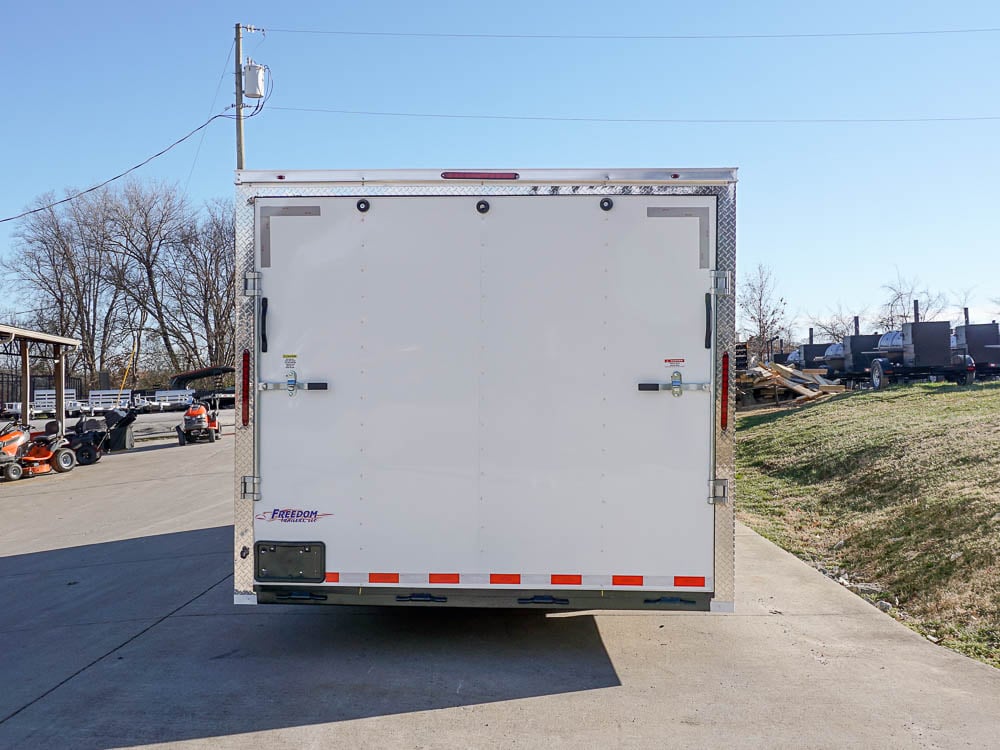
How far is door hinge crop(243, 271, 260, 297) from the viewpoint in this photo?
218 inches

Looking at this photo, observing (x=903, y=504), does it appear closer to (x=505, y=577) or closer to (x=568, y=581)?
(x=568, y=581)

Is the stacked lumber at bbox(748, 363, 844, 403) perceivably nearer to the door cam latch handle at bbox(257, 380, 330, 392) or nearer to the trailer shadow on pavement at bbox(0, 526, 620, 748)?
the trailer shadow on pavement at bbox(0, 526, 620, 748)

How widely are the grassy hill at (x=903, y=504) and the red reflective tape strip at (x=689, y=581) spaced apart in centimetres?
218

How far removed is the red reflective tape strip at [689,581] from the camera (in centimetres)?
539

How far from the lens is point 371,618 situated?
700 centimetres

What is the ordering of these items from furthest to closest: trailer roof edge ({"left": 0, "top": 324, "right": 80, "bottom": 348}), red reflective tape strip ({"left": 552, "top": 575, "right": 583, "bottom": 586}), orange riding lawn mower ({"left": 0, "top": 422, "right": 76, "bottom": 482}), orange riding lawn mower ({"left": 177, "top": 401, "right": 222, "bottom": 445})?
orange riding lawn mower ({"left": 177, "top": 401, "right": 222, "bottom": 445}) → trailer roof edge ({"left": 0, "top": 324, "right": 80, "bottom": 348}) → orange riding lawn mower ({"left": 0, "top": 422, "right": 76, "bottom": 482}) → red reflective tape strip ({"left": 552, "top": 575, "right": 583, "bottom": 586})

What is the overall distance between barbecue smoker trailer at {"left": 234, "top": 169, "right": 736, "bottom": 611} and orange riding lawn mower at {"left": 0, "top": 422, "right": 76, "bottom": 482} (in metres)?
14.9

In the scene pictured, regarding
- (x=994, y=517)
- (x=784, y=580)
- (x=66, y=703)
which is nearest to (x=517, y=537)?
(x=66, y=703)

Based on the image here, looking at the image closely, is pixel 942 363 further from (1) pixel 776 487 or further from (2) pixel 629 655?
(2) pixel 629 655

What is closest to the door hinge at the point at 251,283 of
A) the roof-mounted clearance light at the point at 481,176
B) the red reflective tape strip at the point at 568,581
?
the roof-mounted clearance light at the point at 481,176

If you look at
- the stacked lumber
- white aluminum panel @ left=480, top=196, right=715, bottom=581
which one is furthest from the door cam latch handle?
the stacked lumber

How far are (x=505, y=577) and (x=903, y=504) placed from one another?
6224 millimetres

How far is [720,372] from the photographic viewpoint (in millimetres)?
5344

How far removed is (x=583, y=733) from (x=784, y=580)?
436cm
